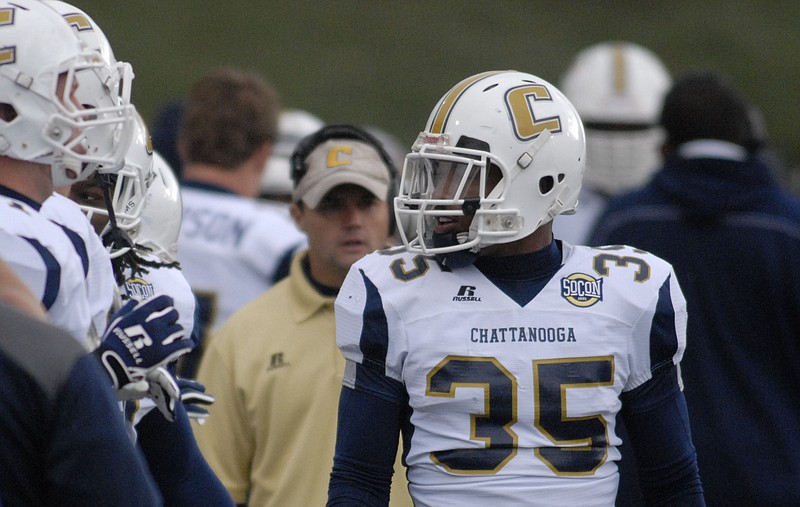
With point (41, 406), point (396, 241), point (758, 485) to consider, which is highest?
point (41, 406)

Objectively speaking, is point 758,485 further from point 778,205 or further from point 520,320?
point 520,320

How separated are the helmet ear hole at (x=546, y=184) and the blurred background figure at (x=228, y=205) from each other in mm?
1836

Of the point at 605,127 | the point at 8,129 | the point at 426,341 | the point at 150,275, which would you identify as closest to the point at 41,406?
the point at 8,129

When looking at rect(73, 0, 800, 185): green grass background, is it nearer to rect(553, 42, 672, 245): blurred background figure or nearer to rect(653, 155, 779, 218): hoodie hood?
rect(553, 42, 672, 245): blurred background figure

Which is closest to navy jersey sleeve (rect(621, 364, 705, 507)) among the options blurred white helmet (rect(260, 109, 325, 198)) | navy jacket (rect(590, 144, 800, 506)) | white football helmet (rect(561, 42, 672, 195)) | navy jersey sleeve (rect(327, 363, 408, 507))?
navy jersey sleeve (rect(327, 363, 408, 507))

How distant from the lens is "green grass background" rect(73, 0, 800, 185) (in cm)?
1460

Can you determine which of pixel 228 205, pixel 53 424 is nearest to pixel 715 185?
pixel 228 205

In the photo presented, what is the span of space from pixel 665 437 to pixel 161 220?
132 cm

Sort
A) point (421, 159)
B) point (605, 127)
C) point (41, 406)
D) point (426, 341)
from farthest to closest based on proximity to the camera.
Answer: point (605, 127)
point (421, 159)
point (426, 341)
point (41, 406)

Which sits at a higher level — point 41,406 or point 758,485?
point 41,406

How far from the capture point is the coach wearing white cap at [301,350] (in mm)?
3369

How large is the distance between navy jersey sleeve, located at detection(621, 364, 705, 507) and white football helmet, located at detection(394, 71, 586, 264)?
17.0 inches

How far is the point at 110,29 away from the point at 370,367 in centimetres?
1247

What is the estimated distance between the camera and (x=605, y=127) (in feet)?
20.2
